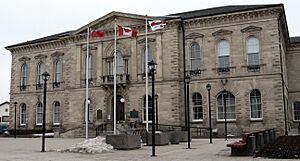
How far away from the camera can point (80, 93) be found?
41.9 metres

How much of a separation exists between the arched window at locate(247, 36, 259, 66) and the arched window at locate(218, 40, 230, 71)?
1978 millimetres

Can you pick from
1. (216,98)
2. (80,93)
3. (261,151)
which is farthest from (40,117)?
(261,151)

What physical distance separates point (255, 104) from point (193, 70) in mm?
6806

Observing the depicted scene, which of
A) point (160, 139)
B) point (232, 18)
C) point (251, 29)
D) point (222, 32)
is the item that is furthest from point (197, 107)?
point (160, 139)

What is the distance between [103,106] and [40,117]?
1063 centimetres

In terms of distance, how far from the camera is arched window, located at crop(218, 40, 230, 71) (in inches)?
1412

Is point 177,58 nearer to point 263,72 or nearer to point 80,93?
point 263,72

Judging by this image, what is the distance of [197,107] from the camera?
36.7m

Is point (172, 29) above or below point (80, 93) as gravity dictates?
above

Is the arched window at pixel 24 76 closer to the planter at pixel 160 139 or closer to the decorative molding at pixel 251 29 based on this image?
the decorative molding at pixel 251 29

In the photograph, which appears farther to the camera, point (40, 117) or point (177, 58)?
point (40, 117)

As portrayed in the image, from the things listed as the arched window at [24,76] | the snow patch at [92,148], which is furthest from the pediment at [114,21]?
the snow patch at [92,148]

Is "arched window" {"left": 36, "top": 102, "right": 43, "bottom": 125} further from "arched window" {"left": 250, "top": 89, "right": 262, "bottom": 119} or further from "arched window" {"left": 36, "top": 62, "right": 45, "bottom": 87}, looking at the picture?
"arched window" {"left": 250, "top": 89, "right": 262, "bottom": 119}

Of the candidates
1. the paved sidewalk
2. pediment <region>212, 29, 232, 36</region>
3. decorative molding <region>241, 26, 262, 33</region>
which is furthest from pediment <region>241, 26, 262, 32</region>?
the paved sidewalk
